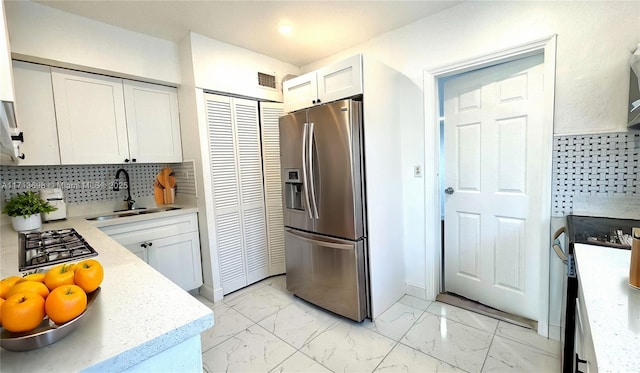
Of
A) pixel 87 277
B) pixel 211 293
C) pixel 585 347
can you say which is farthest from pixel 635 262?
pixel 211 293

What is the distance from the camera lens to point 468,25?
2039 mm

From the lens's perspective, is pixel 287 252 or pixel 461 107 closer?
pixel 461 107

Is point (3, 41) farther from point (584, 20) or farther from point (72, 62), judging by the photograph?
point (584, 20)

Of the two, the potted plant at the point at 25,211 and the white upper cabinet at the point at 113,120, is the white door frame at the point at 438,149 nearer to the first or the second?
the white upper cabinet at the point at 113,120

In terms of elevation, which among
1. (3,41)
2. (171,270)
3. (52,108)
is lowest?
(171,270)

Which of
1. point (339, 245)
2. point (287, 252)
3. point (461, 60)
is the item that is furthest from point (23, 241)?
point (461, 60)

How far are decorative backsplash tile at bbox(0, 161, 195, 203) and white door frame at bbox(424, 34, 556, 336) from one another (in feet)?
7.17

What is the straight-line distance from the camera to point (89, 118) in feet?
7.20

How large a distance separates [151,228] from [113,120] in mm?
972

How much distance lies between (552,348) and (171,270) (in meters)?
2.92

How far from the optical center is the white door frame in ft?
5.74

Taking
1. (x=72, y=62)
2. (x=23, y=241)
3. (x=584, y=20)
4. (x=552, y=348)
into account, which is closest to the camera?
(x=23, y=241)

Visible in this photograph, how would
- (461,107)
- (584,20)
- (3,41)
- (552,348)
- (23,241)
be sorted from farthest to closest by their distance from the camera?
(461,107) → (552,348) → (584,20) → (23,241) → (3,41)

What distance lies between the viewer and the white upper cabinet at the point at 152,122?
241 centimetres
